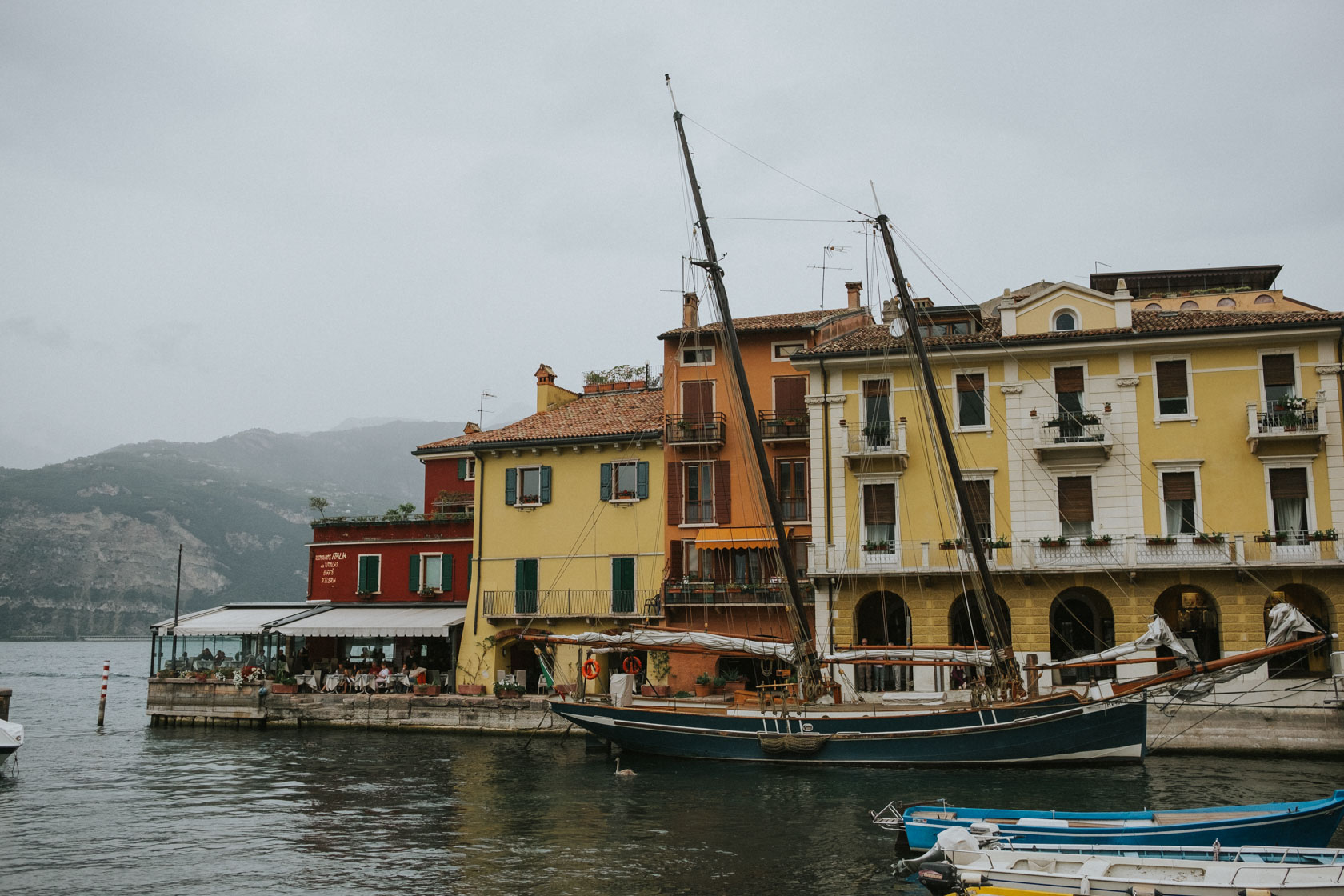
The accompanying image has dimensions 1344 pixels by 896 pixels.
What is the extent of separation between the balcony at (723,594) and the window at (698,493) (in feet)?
9.51

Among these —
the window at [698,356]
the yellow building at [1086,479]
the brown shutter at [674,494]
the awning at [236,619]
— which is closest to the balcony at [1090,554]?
the yellow building at [1086,479]

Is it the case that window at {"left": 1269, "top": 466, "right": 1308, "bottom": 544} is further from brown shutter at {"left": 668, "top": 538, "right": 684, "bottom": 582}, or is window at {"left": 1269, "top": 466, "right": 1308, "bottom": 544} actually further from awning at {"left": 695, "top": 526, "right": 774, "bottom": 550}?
brown shutter at {"left": 668, "top": 538, "right": 684, "bottom": 582}

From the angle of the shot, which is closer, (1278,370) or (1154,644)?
(1154,644)

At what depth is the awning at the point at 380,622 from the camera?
4472 cm

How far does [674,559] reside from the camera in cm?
4241

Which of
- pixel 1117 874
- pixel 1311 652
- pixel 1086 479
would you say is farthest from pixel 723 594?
pixel 1117 874

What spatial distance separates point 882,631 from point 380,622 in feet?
70.6

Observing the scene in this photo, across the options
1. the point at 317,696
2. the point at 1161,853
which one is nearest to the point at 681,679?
the point at 317,696

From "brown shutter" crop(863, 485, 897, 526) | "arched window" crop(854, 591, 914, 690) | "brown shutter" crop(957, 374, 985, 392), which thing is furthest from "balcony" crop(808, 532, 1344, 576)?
"brown shutter" crop(957, 374, 985, 392)

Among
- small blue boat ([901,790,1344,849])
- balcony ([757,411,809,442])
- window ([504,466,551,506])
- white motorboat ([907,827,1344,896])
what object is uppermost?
balcony ([757,411,809,442])

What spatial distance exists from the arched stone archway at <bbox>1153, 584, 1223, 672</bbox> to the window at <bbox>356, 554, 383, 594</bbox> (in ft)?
109

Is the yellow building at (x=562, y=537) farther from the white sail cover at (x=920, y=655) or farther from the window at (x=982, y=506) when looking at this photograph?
the window at (x=982, y=506)

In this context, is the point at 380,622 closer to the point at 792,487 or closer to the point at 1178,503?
the point at 792,487

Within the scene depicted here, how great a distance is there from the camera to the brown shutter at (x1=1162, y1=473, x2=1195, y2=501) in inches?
1387
